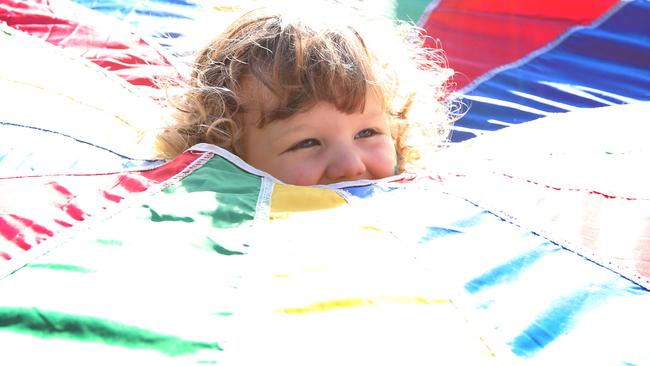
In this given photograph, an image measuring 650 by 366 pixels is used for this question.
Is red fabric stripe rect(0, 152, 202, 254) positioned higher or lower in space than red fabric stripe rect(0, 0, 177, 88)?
lower

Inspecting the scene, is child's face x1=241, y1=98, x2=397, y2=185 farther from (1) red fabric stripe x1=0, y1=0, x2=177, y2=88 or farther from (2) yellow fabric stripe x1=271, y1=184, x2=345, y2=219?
(1) red fabric stripe x1=0, y1=0, x2=177, y2=88

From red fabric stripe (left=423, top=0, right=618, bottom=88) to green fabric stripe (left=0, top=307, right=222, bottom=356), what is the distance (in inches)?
53.4

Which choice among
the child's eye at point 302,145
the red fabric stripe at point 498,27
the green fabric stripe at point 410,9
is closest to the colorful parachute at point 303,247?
the child's eye at point 302,145

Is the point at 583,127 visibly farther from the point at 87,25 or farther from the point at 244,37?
the point at 87,25

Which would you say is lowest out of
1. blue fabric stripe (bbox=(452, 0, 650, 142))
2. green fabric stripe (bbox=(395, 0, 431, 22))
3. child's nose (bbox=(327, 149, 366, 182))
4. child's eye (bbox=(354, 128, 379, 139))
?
child's nose (bbox=(327, 149, 366, 182))

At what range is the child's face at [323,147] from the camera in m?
1.31

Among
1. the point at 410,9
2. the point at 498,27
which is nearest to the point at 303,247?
the point at 498,27

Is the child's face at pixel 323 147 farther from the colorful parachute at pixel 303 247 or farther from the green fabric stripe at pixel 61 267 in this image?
the green fabric stripe at pixel 61 267

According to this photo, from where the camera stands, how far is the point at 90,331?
2.43ft

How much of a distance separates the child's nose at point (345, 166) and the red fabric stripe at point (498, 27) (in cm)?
73

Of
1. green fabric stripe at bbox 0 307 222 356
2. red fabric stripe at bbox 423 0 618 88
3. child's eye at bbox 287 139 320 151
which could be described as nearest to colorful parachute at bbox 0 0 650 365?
green fabric stripe at bbox 0 307 222 356

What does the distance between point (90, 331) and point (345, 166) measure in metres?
0.62

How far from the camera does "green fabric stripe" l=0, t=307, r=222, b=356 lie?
0.73 metres

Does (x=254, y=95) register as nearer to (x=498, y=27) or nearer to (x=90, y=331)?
(x=90, y=331)
